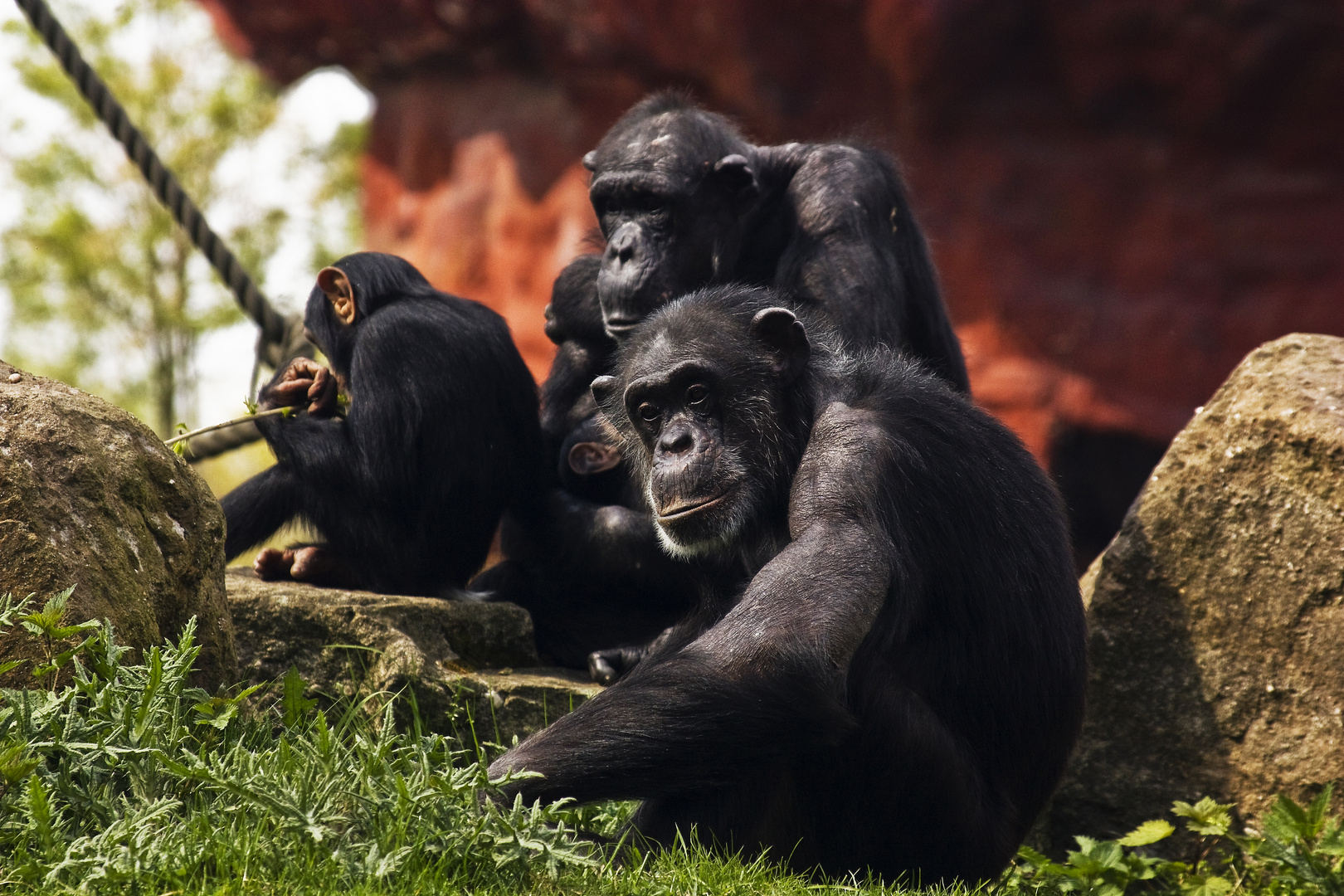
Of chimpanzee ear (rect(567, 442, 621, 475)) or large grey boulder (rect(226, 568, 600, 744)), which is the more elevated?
chimpanzee ear (rect(567, 442, 621, 475))

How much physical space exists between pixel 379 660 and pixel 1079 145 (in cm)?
1089

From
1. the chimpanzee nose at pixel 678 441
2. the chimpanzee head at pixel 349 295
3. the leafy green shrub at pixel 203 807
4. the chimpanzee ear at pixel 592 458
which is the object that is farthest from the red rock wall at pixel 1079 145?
the leafy green shrub at pixel 203 807

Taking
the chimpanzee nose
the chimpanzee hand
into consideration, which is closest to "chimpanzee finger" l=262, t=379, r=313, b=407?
the chimpanzee hand

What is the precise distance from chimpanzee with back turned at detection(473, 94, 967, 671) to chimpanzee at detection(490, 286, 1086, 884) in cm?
110

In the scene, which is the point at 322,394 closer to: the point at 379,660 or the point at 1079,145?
the point at 379,660

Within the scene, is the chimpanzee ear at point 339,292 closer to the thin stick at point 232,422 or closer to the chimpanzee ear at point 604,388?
the thin stick at point 232,422

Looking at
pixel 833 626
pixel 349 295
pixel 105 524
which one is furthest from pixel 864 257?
pixel 105 524

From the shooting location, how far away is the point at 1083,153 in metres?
13.4

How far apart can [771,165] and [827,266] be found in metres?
0.72

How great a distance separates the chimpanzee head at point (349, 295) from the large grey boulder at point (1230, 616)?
303 cm

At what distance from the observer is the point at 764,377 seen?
414cm

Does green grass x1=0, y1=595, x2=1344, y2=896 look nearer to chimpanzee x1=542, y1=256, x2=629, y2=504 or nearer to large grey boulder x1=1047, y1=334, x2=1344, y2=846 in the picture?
large grey boulder x1=1047, y1=334, x2=1344, y2=846

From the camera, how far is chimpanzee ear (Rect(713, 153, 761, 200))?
5.65m

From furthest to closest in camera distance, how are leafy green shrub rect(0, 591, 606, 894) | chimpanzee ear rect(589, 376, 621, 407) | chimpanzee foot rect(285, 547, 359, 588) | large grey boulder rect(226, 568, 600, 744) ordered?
chimpanzee foot rect(285, 547, 359, 588), chimpanzee ear rect(589, 376, 621, 407), large grey boulder rect(226, 568, 600, 744), leafy green shrub rect(0, 591, 606, 894)
